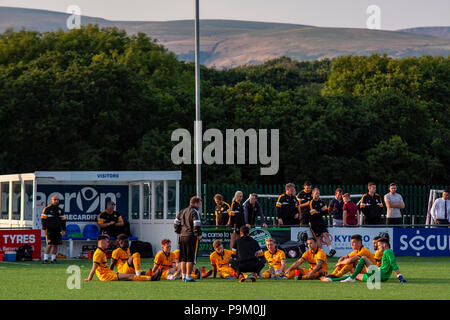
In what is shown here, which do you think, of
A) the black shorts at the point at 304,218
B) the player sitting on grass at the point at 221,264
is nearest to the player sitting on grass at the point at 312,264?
the player sitting on grass at the point at 221,264

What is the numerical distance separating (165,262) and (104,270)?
143 cm

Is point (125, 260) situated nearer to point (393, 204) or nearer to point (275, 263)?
point (275, 263)

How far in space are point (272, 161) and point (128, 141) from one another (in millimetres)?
9256

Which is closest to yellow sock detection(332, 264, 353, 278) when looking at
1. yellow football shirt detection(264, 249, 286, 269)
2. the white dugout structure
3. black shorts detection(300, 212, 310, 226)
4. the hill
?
yellow football shirt detection(264, 249, 286, 269)

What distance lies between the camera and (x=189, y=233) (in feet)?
60.1

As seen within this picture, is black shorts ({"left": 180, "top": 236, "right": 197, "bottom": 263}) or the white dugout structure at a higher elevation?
the white dugout structure

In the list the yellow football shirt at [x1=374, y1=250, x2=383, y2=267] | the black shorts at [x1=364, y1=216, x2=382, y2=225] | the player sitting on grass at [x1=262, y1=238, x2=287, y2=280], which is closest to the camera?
the yellow football shirt at [x1=374, y1=250, x2=383, y2=267]

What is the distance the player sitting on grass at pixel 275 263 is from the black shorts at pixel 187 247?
2.05m

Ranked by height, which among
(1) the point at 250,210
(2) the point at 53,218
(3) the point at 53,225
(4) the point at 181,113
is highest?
(4) the point at 181,113

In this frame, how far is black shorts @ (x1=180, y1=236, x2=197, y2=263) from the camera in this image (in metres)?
18.4

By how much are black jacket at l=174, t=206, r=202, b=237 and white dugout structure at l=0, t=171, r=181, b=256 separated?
8799mm

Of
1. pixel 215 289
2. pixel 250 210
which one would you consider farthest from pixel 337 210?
pixel 215 289

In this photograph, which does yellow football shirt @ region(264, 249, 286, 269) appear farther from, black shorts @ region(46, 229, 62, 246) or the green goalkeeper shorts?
black shorts @ region(46, 229, 62, 246)

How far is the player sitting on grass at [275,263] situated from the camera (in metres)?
19.6
